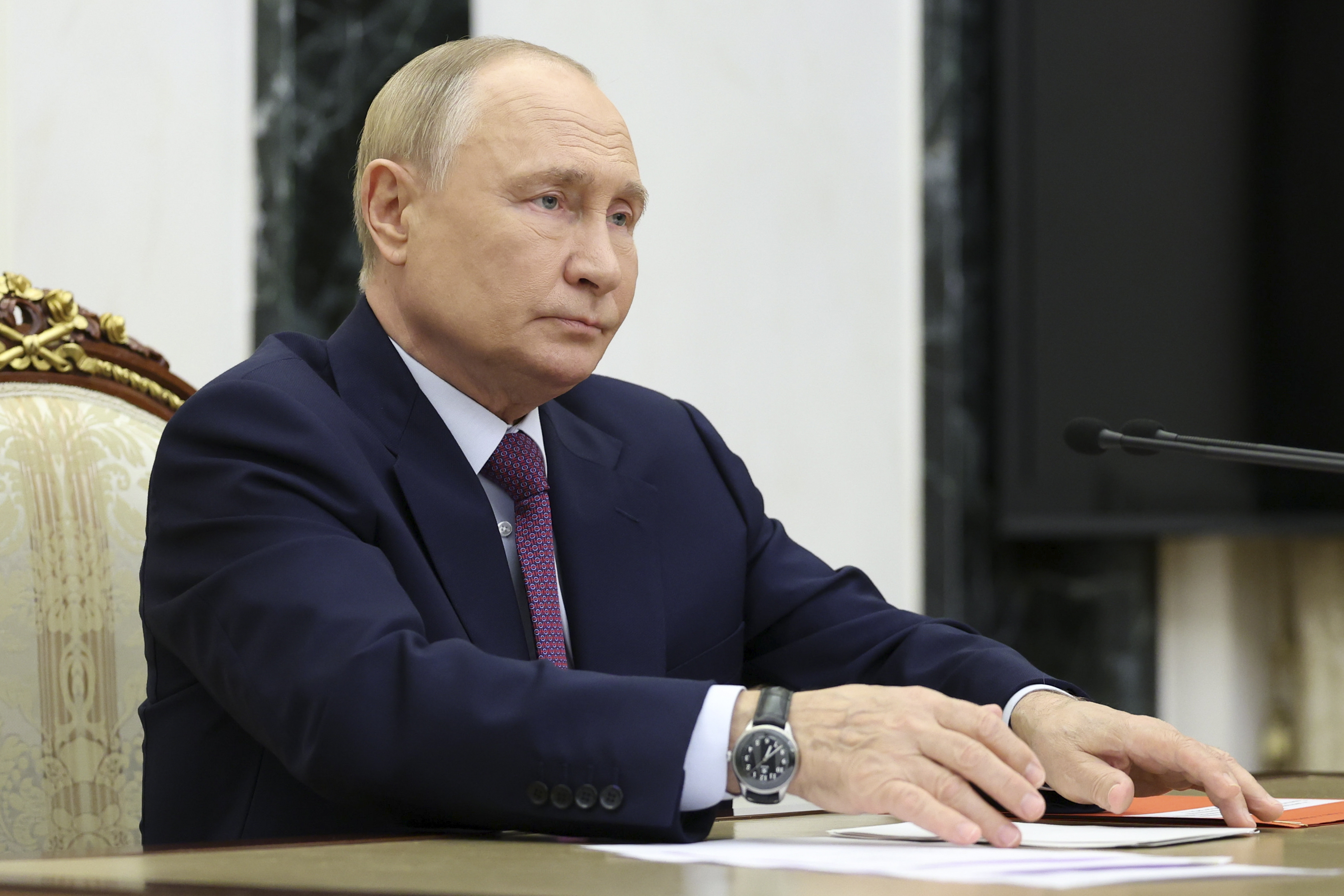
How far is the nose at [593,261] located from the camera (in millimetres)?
1679

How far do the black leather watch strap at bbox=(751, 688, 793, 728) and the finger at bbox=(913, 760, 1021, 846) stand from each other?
0.36 ft

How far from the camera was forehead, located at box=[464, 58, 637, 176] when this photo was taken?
1684mm

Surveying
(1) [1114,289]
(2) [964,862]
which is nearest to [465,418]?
(2) [964,862]

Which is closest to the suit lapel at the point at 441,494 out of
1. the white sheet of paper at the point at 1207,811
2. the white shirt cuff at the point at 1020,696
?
the white shirt cuff at the point at 1020,696

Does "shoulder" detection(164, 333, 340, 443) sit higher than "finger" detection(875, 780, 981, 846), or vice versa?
"shoulder" detection(164, 333, 340, 443)

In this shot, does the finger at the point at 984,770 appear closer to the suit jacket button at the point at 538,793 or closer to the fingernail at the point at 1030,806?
the fingernail at the point at 1030,806

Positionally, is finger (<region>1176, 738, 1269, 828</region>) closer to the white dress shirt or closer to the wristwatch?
the white dress shirt

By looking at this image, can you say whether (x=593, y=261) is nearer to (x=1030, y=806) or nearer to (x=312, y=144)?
(x=1030, y=806)

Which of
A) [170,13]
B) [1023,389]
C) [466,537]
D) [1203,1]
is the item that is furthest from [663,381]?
[466,537]

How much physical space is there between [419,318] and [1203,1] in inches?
107

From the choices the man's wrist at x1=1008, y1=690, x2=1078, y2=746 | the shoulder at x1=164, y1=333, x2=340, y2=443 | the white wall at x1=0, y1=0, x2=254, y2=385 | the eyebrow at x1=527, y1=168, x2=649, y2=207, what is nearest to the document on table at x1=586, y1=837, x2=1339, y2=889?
the man's wrist at x1=1008, y1=690, x2=1078, y2=746

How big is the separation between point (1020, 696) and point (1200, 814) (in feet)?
0.74

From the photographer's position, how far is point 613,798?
115 cm

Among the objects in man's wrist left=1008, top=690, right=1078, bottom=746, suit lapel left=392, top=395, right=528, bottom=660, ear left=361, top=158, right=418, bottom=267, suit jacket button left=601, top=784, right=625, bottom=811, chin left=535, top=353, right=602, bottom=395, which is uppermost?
ear left=361, top=158, right=418, bottom=267
